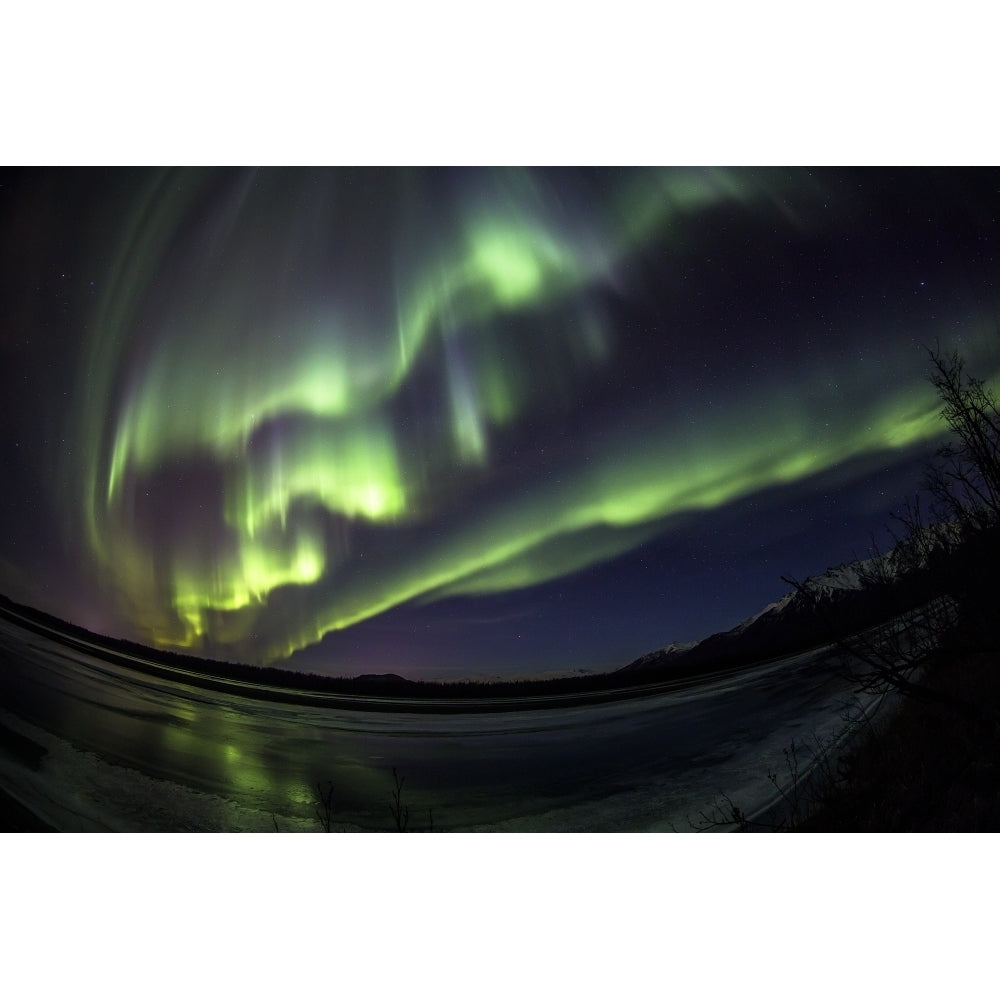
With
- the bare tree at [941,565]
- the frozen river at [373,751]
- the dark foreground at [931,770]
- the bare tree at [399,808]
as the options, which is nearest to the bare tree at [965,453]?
the bare tree at [941,565]

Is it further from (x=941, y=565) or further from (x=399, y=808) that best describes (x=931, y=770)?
(x=399, y=808)

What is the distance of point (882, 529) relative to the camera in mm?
3555

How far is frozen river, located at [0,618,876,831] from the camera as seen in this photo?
3283mm

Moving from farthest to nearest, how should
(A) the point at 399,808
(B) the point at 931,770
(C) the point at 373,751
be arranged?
1. (C) the point at 373,751
2. (A) the point at 399,808
3. (B) the point at 931,770

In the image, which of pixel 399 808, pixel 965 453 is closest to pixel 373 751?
pixel 399 808

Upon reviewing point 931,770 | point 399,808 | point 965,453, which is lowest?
point 931,770

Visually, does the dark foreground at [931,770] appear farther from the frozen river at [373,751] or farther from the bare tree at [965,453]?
the bare tree at [965,453]

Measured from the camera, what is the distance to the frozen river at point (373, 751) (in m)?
3.28

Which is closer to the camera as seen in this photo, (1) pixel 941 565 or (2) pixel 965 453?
(1) pixel 941 565

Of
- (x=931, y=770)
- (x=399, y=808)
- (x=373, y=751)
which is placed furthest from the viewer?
(x=373, y=751)

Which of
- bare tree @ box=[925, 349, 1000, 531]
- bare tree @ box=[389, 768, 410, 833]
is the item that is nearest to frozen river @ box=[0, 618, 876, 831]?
bare tree @ box=[389, 768, 410, 833]

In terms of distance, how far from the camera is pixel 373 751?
3449 millimetres

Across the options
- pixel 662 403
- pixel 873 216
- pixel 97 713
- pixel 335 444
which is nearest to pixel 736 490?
pixel 662 403

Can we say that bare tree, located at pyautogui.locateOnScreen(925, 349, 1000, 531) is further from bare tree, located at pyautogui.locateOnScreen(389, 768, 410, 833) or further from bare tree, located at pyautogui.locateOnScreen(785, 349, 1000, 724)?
bare tree, located at pyautogui.locateOnScreen(389, 768, 410, 833)
